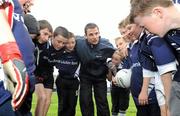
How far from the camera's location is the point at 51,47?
788 centimetres

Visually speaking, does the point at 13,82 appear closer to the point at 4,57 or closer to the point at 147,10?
the point at 4,57

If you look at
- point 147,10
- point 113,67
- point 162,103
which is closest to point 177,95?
point 147,10

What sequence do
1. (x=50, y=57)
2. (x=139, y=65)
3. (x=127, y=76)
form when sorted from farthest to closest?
(x=50, y=57), (x=127, y=76), (x=139, y=65)

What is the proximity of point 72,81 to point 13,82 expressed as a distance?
6.55 m

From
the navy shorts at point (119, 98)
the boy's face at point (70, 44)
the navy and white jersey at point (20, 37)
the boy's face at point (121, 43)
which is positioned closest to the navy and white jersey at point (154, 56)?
the navy and white jersey at point (20, 37)

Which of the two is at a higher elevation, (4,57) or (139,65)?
(4,57)

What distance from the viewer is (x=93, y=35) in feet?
27.0

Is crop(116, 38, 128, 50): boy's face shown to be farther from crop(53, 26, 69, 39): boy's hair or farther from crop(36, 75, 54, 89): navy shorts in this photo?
crop(36, 75, 54, 89): navy shorts

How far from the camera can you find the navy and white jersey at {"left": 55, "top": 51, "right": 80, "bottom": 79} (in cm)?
823

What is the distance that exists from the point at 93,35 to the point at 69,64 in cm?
68

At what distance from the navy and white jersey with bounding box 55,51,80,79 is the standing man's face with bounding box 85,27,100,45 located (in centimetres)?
36

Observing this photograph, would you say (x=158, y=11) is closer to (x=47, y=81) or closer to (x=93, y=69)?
(x=47, y=81)

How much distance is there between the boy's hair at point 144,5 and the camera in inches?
116

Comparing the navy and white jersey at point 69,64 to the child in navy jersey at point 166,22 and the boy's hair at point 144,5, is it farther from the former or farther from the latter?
the child in navy jersey at point 166,22
